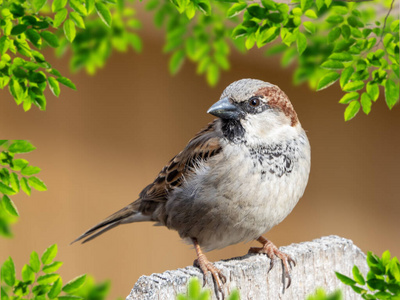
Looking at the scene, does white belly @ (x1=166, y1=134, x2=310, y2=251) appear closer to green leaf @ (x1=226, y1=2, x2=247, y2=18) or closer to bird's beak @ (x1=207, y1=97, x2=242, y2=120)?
bird's beak @ (x1=207, y1=97, x2=242, y2=120)

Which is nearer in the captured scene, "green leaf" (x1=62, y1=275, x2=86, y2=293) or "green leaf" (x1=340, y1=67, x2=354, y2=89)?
"green leaf" (x1=62, y1=275, x2=86, y2=293)

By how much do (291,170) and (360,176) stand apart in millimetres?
2765

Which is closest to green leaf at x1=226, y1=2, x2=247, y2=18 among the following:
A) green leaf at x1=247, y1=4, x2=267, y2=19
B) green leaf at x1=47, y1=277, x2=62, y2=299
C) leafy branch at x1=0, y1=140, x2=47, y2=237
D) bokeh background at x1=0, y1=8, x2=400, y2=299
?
green leaf at x1=247, y1=4, x2=267, y2=19

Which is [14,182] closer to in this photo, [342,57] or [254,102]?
[254,102]

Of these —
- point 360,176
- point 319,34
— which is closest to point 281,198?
point 319,34

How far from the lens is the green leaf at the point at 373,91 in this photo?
209 centimetres

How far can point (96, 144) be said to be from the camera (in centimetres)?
391

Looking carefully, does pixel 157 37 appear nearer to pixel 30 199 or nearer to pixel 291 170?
pixel 30 199

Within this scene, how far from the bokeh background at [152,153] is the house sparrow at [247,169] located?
1.63 metres

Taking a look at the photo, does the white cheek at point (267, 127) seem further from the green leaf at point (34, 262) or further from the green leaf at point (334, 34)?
the green leaf at point (34, 262)

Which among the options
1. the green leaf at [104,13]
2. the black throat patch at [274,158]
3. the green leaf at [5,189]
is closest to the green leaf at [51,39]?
the green leaf at [104,13]

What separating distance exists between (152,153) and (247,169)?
6.65 feet

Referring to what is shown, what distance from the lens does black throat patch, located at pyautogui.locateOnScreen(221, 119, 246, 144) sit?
6.78ft

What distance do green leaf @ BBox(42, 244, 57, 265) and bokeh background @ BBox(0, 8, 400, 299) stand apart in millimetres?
1852
